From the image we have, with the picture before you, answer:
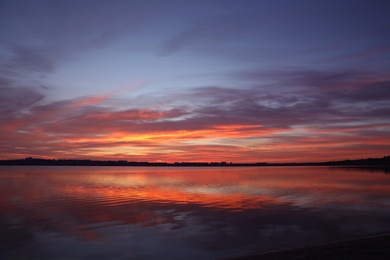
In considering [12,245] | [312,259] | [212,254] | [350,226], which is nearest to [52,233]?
[12,245]

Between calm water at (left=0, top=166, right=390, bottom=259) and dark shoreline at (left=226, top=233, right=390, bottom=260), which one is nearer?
dark shoreline at (left=226, top=233, right=390, bottom=260)

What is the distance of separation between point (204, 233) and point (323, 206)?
13.5 meters

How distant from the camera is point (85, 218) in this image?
69.6 ft

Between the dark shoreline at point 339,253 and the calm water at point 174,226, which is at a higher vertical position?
the dark shoreline at point 339,253

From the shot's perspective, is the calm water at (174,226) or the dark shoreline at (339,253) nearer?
the dark shoreline at (339,253)

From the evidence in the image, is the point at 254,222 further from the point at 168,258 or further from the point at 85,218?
the point at 85,218

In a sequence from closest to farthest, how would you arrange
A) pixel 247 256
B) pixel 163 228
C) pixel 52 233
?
1. pixel 247 256
2. pixel 52 233
3. pixel 163 228

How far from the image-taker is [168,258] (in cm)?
1334

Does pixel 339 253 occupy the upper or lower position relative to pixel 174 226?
upper

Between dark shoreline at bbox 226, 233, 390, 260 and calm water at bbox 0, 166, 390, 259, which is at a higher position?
dark shoreline at bbox 226, 233, 390, 260

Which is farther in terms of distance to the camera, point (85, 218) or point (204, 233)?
point (85, 218)

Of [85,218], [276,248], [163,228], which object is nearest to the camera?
[276,248]

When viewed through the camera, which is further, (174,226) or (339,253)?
(174,226)

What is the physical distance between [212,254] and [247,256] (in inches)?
58.4
